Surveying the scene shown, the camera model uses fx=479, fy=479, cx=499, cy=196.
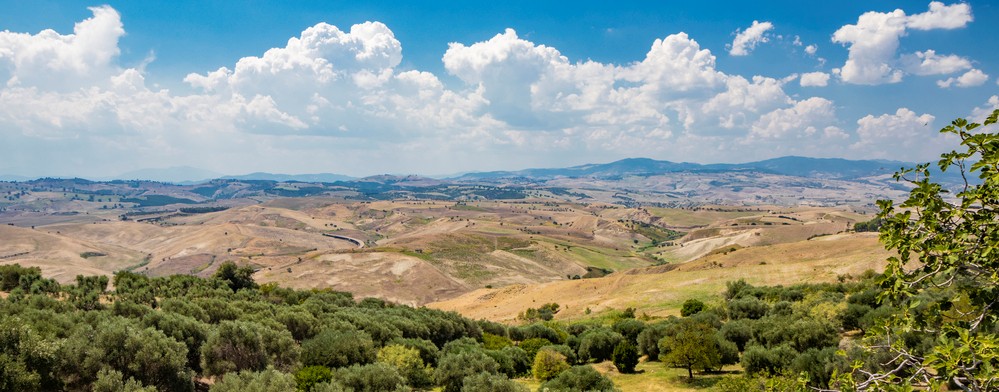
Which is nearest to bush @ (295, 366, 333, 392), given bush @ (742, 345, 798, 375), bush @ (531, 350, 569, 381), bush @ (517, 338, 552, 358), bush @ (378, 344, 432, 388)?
bush @ (378, 344, 432, 388)

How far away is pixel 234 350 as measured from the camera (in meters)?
25.5

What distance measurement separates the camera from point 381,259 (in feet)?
481

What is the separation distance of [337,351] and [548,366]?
1357 centimetres

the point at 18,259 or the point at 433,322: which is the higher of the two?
A: the point at 433,322

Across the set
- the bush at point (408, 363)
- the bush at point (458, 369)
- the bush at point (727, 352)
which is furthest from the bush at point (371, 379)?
the bush at point (727, 352)

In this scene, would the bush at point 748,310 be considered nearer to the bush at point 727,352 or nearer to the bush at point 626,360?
the bush at point 727,352

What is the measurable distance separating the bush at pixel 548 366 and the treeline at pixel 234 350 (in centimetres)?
7

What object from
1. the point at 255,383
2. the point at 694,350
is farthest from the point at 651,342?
the point at 255,383

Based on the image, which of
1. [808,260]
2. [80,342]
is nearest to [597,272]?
[808,260]

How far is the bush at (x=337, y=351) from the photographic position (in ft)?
93.0

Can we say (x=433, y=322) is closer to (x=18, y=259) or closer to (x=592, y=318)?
(x=592, y=318)

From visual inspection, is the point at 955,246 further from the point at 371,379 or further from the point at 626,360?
the point at 626,360

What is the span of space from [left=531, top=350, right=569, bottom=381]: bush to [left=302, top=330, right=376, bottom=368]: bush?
35.5 feet

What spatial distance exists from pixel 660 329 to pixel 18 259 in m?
232
